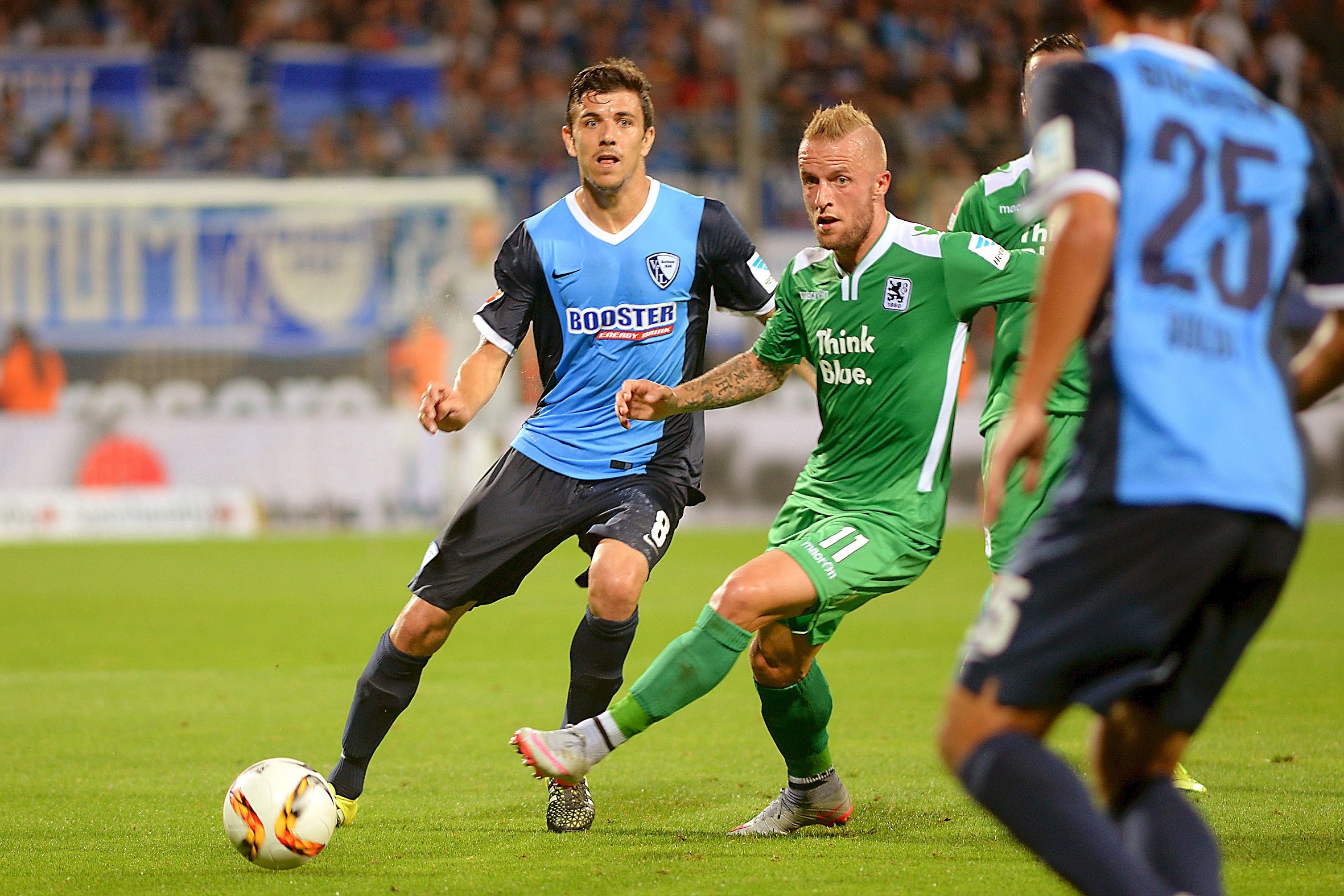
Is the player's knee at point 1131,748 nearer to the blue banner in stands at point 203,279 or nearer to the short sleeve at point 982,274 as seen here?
the short sleeve at point 982,274

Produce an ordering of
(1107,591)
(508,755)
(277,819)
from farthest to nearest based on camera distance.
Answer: (508,755) → (277,819) → (1107,591)

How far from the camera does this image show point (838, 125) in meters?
4.41

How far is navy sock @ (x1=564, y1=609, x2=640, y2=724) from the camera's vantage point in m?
4.65

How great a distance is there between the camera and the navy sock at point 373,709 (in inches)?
181

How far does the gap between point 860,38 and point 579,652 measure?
18311 millimetres

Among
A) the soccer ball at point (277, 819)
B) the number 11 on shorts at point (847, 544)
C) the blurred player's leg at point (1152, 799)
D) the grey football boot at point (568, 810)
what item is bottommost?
the grey football boot at point (568, 810)

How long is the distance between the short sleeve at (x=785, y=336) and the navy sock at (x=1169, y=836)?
6.79ft

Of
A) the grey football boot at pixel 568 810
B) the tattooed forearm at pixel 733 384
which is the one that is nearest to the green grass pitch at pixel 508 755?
the grey football boot at pixel 568 810

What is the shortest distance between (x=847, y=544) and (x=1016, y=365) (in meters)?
1.04

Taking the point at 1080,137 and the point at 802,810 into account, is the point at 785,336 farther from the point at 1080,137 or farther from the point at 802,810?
the point at 1080,137

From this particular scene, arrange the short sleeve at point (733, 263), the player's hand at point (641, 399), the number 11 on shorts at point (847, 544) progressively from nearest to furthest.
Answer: the player's hand at point (641, 399) < the number 11 on shorts at point (847, 544) < the short sleeve at point (733, 263)

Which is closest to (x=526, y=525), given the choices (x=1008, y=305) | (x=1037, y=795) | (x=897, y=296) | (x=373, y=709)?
(x=373, y=709)

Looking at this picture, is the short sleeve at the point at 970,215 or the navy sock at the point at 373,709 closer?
the navy sock at the point at 373,709

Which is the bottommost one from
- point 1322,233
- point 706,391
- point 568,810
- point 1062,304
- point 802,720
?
point 568,810
